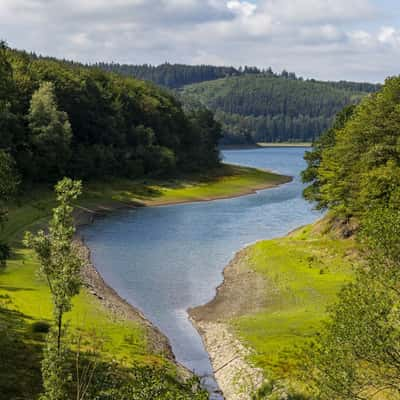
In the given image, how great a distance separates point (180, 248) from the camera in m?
70.8

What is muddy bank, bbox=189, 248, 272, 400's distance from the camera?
3275 cm

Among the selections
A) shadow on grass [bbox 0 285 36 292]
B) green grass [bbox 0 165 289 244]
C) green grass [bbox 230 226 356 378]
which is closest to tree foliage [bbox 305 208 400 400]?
green grass [bbox 230 226 356 378]

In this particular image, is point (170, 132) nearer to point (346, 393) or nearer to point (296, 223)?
point (296, 223)

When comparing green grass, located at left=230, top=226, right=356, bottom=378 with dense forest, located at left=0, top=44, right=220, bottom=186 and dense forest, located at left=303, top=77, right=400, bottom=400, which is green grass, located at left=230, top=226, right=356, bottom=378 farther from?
dense forest, located at left=0, top=44, right=220, bottom=186

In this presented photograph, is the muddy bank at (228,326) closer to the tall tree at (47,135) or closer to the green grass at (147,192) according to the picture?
the green grass at (147,192)

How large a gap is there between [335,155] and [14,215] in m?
41.6

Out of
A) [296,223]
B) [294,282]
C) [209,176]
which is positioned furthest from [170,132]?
[294,282]

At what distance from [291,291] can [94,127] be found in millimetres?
Answer: 91317

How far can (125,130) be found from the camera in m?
142

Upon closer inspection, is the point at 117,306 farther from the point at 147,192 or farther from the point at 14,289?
the point at 147,192

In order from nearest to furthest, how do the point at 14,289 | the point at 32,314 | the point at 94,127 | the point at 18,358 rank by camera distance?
the point at 18,358
the point at 32,314
the point at 14,289
the point at 94,127

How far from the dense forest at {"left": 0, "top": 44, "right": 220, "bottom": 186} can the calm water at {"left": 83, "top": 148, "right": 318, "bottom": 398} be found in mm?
18339

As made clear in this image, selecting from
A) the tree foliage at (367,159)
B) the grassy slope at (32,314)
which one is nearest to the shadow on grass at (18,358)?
the grassy slope at (32,314)

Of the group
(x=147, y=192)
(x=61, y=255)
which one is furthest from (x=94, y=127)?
(x=61, y=255)
